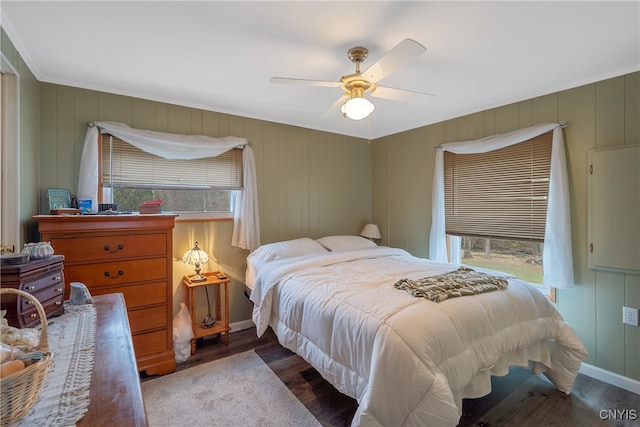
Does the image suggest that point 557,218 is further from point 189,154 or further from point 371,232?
point 189,154

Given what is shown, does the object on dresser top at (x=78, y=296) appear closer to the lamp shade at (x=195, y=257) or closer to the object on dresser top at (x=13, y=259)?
the object on dresser top at (x=13, y=259)

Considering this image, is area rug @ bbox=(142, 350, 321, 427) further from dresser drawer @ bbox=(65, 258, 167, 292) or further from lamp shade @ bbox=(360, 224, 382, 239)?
lamp shade @ bbox=(360, 224, 382, 239)

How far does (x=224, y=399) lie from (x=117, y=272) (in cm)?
119

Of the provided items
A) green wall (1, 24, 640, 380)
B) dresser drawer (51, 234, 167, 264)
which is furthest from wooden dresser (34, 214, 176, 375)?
green wall (1, 24, 640, 380)

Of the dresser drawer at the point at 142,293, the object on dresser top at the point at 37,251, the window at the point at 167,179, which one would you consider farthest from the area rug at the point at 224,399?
the window at the point at 167,179

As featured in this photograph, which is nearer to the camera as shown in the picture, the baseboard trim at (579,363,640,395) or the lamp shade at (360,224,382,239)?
the baseboard trim at (579,363,640,395)

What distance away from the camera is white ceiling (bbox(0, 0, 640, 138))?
1.52 meters

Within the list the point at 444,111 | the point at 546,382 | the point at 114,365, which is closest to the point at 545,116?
the point at 444,111

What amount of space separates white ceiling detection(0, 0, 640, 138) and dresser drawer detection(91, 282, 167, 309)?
1.63 meters

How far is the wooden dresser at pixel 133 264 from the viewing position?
1.97 m

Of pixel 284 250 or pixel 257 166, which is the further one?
pixel 257 166

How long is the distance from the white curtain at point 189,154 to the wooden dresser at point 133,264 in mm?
494

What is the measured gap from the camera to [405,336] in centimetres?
143

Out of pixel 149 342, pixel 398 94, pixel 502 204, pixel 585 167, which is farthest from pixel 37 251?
pixel 585 167
